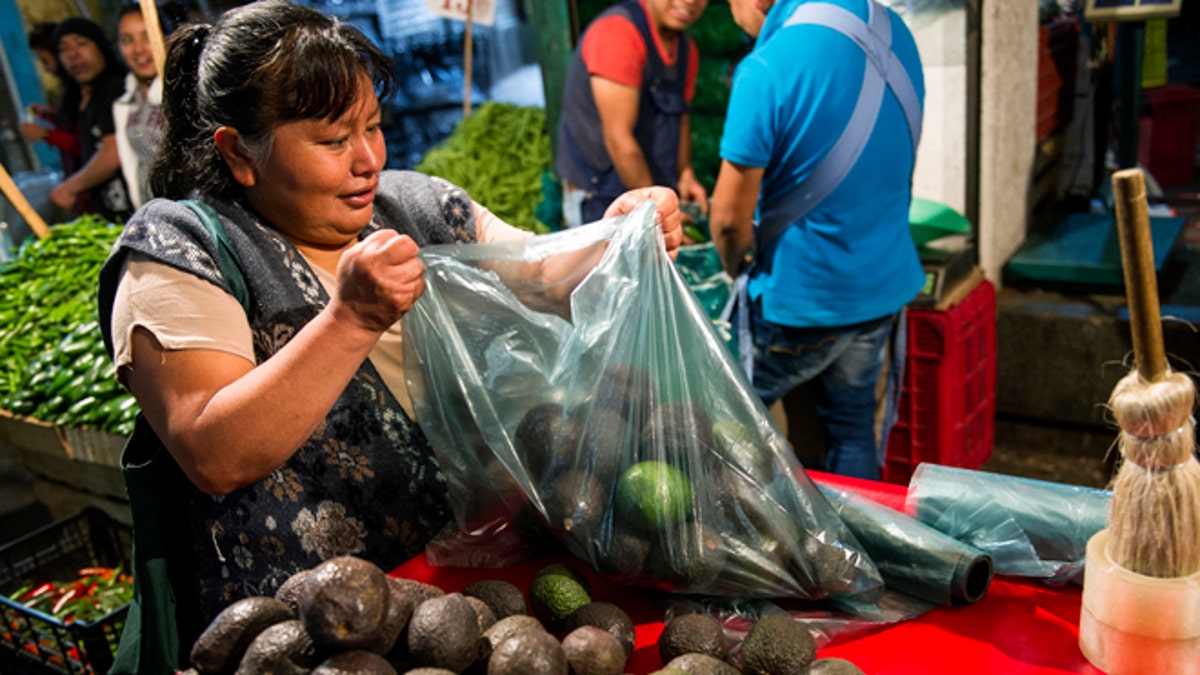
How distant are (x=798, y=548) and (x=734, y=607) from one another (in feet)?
0.44

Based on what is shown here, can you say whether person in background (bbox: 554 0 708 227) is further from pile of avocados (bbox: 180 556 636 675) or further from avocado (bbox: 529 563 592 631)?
pile of avocados (bbox: 180 556 636 675)

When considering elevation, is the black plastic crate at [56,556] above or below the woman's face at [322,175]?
below

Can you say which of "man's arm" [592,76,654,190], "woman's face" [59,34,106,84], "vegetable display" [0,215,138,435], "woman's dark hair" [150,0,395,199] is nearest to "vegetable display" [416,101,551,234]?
"man's arm" [592,76,654,190]

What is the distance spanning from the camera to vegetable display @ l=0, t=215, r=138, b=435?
344 cm

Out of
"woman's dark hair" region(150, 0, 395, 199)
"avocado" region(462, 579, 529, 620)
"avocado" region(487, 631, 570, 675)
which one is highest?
"woman's dark hair" region(150, 0, 395, 199)

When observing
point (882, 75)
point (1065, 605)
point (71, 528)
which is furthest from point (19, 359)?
point (1065, 605)

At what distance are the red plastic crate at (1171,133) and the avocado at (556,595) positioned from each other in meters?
6.14

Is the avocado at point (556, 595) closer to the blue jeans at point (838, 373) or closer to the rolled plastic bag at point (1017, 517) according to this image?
the rolled plastic bag at point (1017, 517)

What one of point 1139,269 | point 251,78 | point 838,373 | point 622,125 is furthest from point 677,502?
point 622,125

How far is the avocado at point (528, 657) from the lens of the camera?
1053 millimetres

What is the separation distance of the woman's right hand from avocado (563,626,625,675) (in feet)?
1.72

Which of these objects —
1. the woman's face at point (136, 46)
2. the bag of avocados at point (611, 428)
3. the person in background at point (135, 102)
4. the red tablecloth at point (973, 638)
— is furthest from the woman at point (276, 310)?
the woman's face at point (136, 46)

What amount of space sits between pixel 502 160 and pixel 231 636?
167 inches

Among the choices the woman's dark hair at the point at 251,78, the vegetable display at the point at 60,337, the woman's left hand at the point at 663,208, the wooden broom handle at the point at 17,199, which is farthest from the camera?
the vegetable display at the point at 60,337
